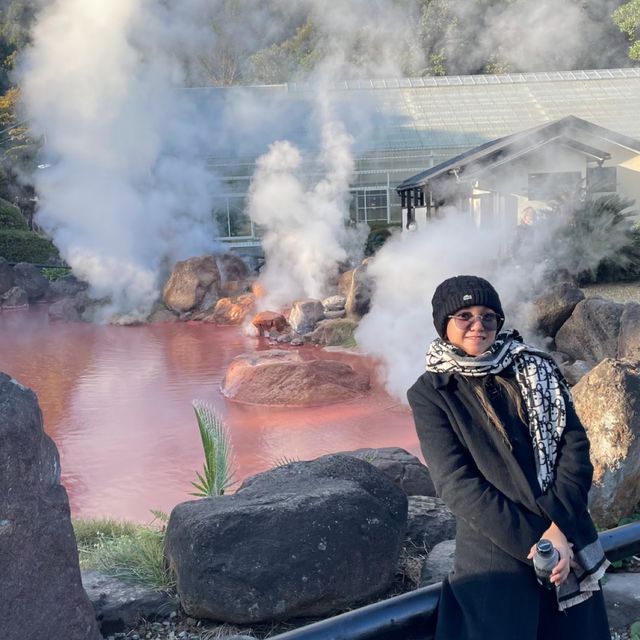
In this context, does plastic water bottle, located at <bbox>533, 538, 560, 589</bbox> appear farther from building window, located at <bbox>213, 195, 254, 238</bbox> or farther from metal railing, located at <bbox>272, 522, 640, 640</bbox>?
building window, located at <bbox>213, 195, 254, 238</bbox>

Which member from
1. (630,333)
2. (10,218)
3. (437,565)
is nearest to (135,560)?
(437,565)

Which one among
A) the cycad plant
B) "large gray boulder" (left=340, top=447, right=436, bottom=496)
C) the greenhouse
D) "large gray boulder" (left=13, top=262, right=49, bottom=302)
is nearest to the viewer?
the cycad plant

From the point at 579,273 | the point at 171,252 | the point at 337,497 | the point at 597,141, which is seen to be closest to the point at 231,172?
the point at 171,252

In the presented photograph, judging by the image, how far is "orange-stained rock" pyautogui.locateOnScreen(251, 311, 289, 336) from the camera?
15.4 metres

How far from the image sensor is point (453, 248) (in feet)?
39.9

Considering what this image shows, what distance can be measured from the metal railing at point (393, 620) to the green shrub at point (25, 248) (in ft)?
79.0

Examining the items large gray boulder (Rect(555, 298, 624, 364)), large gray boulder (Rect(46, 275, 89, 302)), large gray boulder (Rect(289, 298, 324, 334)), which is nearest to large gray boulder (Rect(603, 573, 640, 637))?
large gray boulder (Rect(555, 298, 624, 364))

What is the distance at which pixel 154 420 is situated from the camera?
9.15 metres

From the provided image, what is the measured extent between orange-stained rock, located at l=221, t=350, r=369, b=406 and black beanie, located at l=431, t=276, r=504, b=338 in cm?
729

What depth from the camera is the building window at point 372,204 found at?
2592 cm

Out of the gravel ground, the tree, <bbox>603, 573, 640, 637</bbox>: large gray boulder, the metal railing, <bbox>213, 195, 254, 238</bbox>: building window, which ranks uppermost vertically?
the tree

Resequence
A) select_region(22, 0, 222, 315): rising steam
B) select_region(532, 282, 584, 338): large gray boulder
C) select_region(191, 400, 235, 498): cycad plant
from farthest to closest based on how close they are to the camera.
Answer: select_region(22, 0, 222, 315): rising steam, select_region(532, 282, 584, 338): large gray boulder, select_region(191, 400, 235, 498): cycad plant

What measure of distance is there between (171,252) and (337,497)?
1803 cm

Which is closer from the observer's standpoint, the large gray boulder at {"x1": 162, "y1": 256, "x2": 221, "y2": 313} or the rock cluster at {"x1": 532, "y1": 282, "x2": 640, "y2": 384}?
the rock cluster at {"x1": 532, "y1": 282, "x2": 640, "y2": 384}
